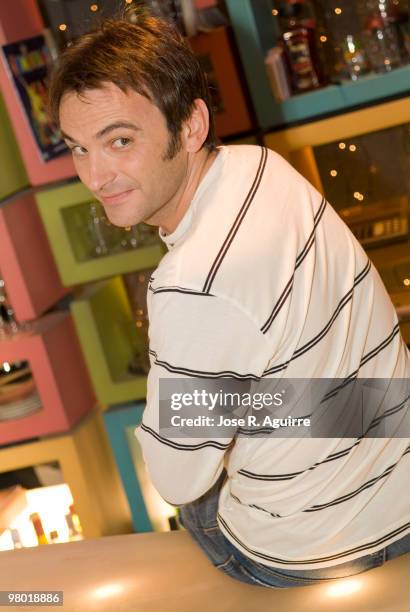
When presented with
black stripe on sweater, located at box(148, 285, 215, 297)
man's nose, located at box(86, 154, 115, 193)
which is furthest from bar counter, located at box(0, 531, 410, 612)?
man's nose, located at box(86, 154, 115, 193)

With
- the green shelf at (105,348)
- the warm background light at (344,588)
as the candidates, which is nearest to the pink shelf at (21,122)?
the green shelf at (105,348)

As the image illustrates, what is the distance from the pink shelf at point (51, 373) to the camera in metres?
2.50

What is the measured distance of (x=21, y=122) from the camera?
2355 millimetres

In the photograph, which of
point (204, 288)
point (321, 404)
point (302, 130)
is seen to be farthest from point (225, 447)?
point (302, 130)

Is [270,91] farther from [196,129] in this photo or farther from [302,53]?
[196,129]

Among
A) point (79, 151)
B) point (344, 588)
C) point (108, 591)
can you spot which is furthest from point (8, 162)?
point (344, 588)

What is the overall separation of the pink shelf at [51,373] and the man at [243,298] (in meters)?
1.24

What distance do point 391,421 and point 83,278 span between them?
135cm

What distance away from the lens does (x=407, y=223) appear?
2412mm

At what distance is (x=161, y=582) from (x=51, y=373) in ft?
3.89

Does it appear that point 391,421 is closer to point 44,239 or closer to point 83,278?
point 83,278

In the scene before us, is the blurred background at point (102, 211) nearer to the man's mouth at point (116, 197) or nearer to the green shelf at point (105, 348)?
the green shelf at point (105, 348)

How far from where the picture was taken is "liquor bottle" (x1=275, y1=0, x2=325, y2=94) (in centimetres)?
230

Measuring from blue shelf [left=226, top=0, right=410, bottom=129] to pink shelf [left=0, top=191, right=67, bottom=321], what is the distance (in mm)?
700
